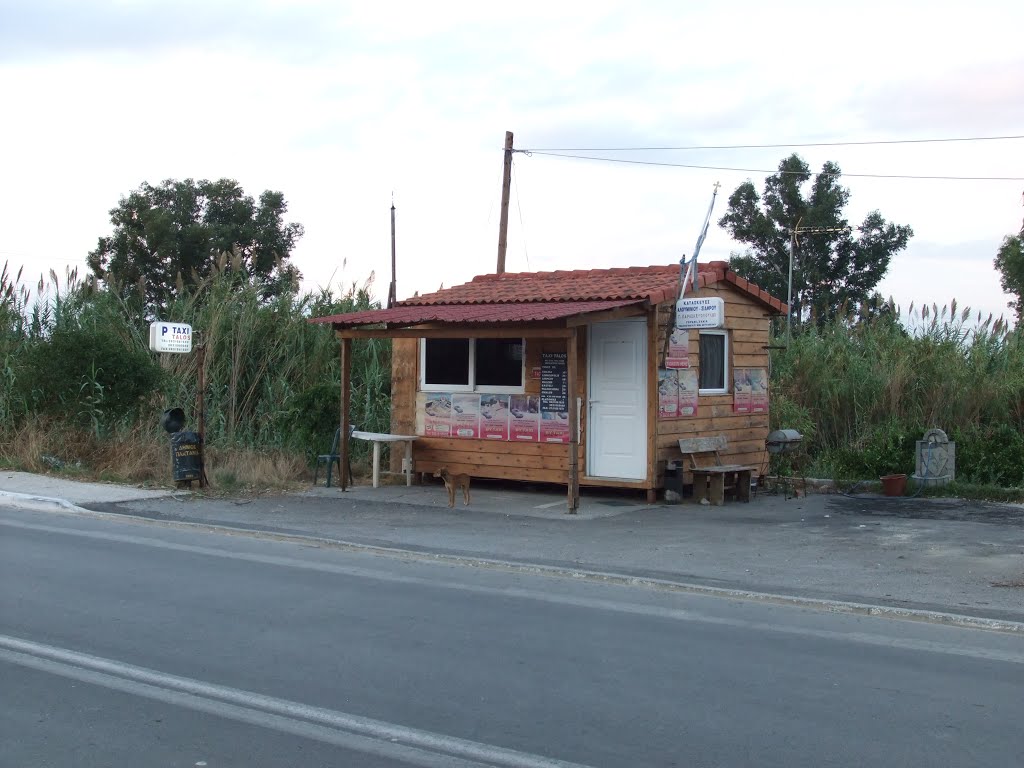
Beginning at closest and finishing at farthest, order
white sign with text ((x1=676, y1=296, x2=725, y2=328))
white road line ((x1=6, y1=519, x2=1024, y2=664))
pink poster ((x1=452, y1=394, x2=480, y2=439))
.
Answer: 1. white road line ((x1=6, y1=519, x2=1024, y2=664))
2. white sign with text ((x1=676, y1=296, x2=725, y2=328))
3. pink poster ((x1=452, y1=394, x2=480, y2=439))

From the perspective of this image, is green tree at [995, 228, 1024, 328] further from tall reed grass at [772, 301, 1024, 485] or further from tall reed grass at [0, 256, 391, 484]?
tall reed grass at [0, 256, 391, 484]

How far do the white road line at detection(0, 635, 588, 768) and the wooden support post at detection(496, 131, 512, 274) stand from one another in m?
19.6

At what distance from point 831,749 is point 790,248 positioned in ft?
114

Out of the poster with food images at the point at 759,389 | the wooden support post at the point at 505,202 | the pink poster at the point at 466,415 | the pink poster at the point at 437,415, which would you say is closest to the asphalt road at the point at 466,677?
the pink poster at the point at 466,415

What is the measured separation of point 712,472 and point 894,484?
277cm

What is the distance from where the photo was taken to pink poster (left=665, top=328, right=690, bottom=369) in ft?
48.4

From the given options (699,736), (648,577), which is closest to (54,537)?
(648,577)

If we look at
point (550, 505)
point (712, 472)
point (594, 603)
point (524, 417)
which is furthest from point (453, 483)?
point (594, 603)

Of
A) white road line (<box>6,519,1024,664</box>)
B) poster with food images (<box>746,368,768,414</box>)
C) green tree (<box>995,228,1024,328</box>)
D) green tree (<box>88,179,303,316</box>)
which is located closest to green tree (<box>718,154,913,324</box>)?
green tree (<box>995,228,1024,328</box>)

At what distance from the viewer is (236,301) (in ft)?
69.9

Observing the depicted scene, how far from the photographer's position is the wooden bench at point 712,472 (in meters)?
14.8

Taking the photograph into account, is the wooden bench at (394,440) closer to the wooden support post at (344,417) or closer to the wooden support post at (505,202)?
the wooden support post at (344,417)

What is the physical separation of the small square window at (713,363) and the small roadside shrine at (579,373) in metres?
0.02

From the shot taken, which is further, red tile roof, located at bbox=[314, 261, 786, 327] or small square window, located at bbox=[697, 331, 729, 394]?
small square window, located at bbox=[697, 331, 729, 394]
